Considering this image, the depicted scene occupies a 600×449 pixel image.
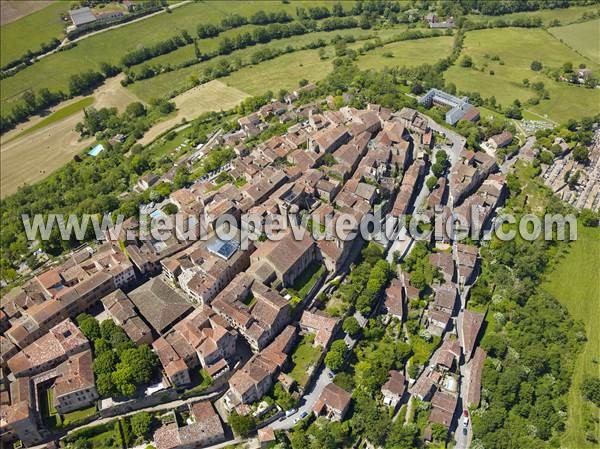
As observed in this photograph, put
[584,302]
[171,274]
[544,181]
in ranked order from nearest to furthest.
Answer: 1. [171,274]
2. [584,302]
3. [544,181]

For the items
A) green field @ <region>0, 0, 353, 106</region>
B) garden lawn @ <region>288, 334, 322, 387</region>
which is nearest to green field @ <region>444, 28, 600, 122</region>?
green field @ <region>0, 0, 353, 106</region>

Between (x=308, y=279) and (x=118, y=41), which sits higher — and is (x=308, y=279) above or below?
below

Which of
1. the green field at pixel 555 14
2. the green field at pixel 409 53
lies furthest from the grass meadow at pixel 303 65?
the green field at pixel 555 14

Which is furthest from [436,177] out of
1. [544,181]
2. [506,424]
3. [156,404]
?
[156,404]

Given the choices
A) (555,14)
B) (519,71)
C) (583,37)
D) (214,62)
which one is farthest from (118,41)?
(583,37)

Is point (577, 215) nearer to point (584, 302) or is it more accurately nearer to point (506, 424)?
point (584, 302)

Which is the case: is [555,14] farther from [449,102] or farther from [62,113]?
[62,113]
